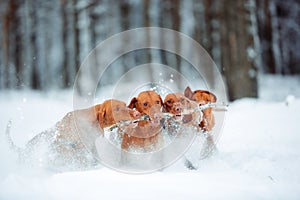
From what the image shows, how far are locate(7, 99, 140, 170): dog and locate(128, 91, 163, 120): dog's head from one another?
0.09 m

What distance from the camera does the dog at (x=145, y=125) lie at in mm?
4164

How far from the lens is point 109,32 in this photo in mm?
19453

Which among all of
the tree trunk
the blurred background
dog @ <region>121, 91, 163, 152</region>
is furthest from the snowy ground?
the blurred background

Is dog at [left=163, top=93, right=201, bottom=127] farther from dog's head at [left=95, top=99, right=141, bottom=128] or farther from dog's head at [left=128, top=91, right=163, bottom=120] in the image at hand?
dog's head at [left=95, top=99, right=141, bottom=128]

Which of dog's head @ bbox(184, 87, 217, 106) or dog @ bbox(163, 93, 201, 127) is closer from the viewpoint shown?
dog @ bbox(163, 93, 201, 127)

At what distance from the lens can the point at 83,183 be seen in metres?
3.83

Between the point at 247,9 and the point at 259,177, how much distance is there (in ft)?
20.2

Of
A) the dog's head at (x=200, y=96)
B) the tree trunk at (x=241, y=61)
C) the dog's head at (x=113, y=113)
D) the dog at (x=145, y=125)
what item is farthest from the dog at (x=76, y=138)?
the tree trunk at (x=241, y=61)

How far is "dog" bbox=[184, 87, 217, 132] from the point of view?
4703 mm

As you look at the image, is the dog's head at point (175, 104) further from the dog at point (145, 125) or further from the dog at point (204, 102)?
the dog at point (204, 102)

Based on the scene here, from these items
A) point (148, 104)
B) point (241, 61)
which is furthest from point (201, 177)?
point (241, 61)

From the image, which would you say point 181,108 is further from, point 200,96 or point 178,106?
point 200,96

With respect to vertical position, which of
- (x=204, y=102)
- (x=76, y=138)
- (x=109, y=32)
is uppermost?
(x=109, y=32)

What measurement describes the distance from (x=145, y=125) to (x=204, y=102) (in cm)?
83
